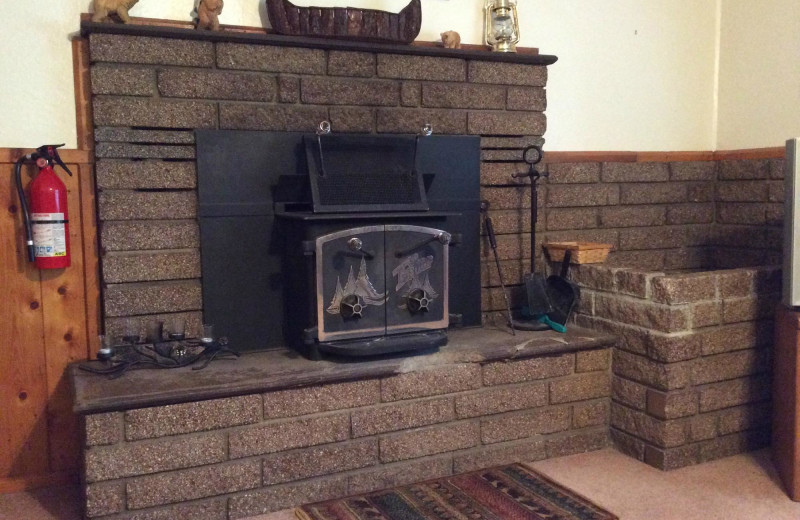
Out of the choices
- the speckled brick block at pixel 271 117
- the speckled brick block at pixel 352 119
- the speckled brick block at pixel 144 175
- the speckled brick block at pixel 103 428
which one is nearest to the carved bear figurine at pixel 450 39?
the speckled brick block at pixel 352 119

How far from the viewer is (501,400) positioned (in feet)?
8.63

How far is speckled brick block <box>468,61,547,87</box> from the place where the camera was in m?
2.94

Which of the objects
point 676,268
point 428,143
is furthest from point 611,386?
point 428,143

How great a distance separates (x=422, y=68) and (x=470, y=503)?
5.33 ft

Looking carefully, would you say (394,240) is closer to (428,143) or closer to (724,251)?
(428,143)

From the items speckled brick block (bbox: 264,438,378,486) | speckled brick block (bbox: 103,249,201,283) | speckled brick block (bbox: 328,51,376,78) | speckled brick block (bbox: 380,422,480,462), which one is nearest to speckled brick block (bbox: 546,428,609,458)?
speckled brick block (bbox: 380,422,480,462)

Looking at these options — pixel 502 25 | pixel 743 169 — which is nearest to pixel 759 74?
pixel 743 169

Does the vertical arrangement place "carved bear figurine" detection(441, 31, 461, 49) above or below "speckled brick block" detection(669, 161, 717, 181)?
above

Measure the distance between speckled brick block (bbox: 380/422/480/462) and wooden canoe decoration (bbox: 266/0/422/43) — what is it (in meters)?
1.45

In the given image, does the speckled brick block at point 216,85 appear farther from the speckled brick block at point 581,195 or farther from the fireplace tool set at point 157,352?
the speckled brick block at point 581,195

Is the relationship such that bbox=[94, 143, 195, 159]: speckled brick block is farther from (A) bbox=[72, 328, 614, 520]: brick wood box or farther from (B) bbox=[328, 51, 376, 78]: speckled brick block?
(A) bbox=[72, 328, 614, 520]: brick wood box

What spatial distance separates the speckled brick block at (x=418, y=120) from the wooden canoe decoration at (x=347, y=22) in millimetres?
273

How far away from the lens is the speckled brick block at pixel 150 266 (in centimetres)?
245

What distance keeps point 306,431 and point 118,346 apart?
0.71 metres
